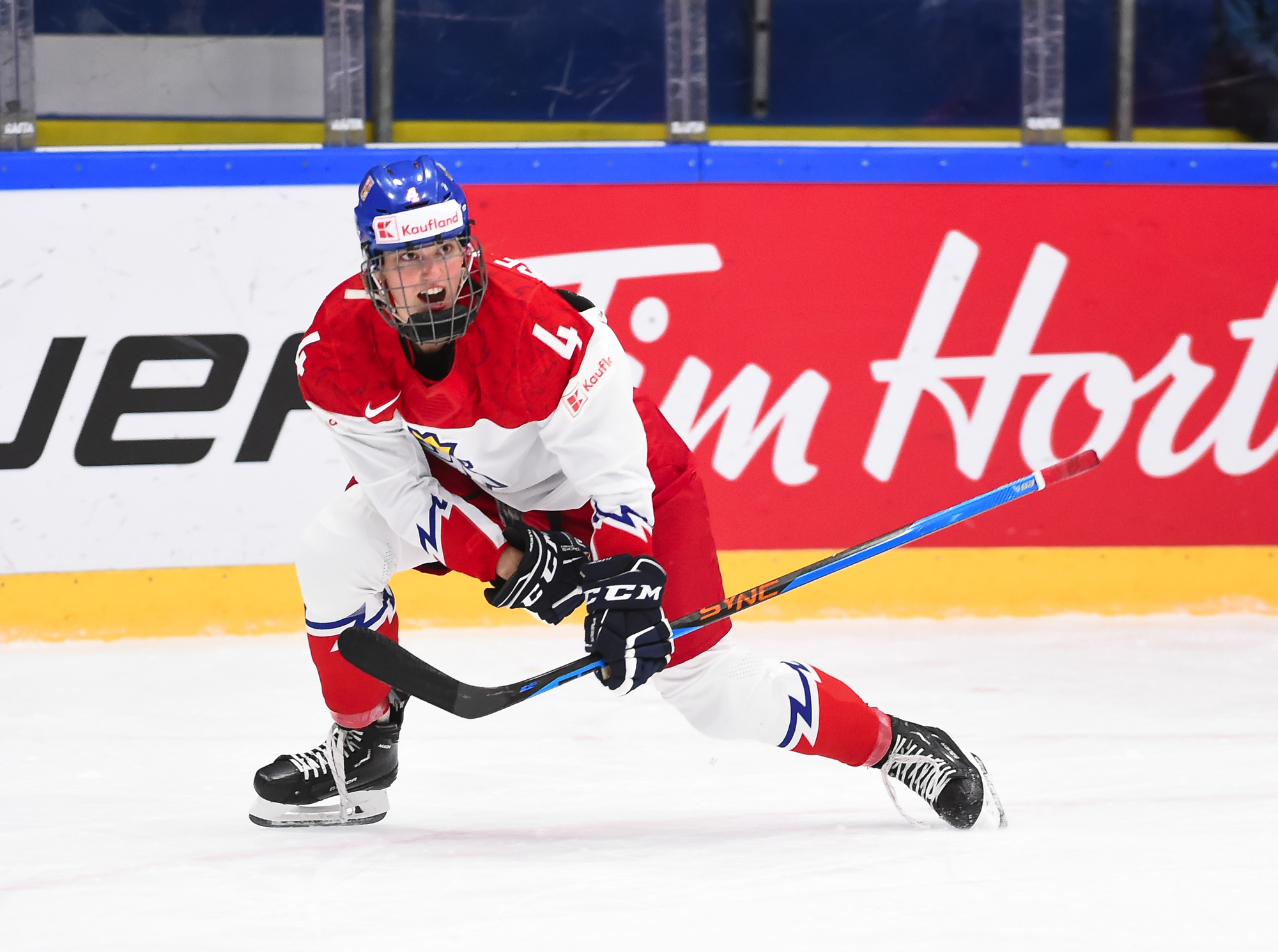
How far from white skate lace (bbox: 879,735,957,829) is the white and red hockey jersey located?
505mm

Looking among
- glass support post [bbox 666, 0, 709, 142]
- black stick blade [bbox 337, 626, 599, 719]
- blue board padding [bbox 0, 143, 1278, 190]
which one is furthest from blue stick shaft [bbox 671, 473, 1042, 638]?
glass support post [bbox 666, 0, 709, 142]

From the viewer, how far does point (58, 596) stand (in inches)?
133

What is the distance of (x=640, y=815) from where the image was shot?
2365 millimetres

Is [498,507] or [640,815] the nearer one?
[498,507]

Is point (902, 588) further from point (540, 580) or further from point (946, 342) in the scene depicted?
point (540, 580)

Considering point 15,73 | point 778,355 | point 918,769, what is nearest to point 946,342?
point 778,355

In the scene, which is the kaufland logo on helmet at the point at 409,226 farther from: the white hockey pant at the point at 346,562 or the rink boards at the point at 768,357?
the rink boards at the point at 768,357

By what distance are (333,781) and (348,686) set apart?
0.60 ft

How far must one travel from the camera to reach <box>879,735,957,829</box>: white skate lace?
2232mm

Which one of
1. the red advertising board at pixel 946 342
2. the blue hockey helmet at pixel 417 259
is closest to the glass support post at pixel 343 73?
the red advertising board at pixel 946 342

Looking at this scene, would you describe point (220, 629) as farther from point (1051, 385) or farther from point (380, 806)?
point (1051, 385)

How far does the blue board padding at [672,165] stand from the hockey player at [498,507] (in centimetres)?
137

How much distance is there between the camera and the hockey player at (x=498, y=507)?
1993mm

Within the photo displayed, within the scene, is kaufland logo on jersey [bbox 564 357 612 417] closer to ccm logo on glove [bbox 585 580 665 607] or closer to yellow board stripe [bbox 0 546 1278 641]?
ccm logo on glove [bbox 585 580 665 607]
